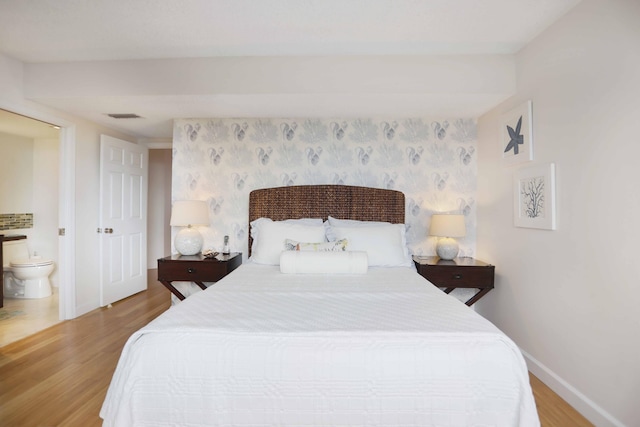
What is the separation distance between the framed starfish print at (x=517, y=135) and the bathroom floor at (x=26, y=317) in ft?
14.9

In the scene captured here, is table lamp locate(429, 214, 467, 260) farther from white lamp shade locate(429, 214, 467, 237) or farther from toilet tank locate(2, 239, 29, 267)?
toilet tank locate(2, 239, 29, 267)

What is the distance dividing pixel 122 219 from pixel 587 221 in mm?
4530

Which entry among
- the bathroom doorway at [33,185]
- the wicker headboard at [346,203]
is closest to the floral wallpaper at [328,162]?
the wicker headboard at [346,203]

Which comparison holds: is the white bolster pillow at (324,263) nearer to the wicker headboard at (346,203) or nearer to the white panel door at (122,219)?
the wicker headboard at (346,203)

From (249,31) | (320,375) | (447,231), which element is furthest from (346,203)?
(320,375)

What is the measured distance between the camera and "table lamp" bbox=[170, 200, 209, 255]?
3.08m

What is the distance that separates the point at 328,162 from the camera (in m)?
3.39

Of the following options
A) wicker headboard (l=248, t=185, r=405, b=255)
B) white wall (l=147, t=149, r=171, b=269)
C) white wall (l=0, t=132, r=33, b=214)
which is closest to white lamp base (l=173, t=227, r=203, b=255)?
wicker headboard (l=248, t=185, r=405, b=255)

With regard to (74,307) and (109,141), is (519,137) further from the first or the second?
(74,307)

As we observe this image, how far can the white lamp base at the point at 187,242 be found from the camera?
320cm

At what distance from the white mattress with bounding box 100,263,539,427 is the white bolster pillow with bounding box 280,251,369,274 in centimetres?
107

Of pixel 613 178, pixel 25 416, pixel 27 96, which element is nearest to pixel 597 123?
pixel 613 178

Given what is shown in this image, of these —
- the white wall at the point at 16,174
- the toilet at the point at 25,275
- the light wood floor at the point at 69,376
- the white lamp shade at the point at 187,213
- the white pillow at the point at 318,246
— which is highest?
the white wall at the point at 16,174

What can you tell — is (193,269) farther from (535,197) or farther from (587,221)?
(587,221)
